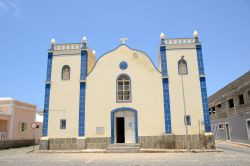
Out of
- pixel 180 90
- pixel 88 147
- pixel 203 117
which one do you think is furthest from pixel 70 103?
pixel 203 117

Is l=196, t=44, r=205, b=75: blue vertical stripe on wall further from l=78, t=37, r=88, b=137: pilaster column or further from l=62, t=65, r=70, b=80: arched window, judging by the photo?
l=62, t=65, r=70, b=80: arched window

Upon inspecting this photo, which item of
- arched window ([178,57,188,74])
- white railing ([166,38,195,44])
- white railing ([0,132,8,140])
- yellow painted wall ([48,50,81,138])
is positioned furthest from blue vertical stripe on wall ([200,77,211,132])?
white railing ([0,132,8,140])

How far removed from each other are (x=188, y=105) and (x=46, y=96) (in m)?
11.0

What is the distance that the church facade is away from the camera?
1703cm

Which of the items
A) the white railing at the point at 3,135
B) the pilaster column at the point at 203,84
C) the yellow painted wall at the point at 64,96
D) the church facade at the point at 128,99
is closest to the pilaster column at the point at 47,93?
the church facade at the point at 128,99

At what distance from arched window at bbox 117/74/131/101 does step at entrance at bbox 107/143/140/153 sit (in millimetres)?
3483

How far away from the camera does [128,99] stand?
1797 centimetres

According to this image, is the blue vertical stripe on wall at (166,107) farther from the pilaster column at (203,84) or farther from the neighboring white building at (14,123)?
the neighboring white building at (14,123)

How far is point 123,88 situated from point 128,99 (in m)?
0.95

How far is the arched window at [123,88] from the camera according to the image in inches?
709

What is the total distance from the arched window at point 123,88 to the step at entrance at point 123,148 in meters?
3.48

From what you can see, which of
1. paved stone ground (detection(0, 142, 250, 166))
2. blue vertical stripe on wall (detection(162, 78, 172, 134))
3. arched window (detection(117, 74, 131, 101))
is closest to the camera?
paved stone ground (detection(0, 142, 250, 166))

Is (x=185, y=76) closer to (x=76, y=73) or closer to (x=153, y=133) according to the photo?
(x=153, y=133)

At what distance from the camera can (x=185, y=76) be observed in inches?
704
